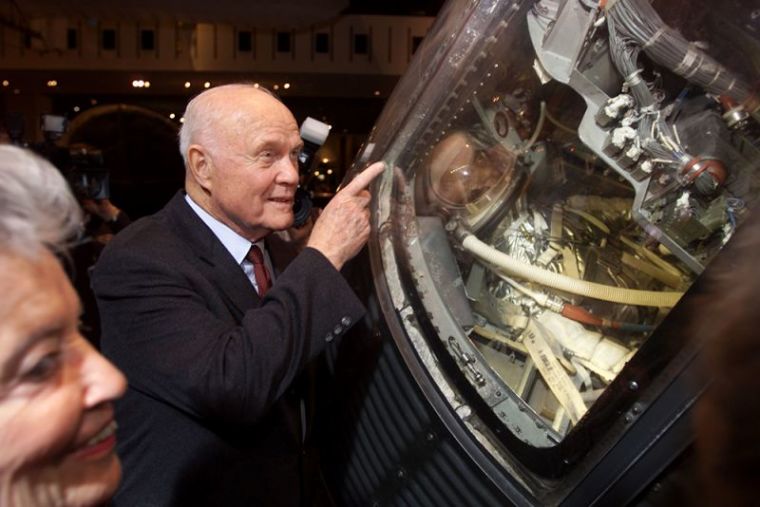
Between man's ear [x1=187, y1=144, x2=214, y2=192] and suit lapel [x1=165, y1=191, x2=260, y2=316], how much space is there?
0.05 m

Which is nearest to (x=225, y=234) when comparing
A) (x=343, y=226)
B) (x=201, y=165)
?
(x=201, y=165)

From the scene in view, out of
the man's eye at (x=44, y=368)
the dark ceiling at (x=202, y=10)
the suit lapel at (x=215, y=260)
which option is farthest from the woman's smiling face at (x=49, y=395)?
the dark ceiling at (x=202, y=10)

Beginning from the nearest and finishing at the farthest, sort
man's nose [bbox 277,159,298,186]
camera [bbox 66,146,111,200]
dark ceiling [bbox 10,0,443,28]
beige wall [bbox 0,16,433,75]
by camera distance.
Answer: man's nose [bbox 277,159,298,186], camera [bbox 66,146,111,200], dark ceiling [bbox 10,0,443,28], beige wall [bbox 0,16,433,75]

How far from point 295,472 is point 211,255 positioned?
0.38 m

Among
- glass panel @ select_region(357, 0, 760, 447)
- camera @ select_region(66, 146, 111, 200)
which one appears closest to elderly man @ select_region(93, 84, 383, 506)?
glass panel @ select_region(357, 0, 760, 447)

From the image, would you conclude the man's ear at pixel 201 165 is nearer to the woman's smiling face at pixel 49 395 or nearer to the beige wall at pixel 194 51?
the woman's smiling face at pixel 49 395

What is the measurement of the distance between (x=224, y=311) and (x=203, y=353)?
13 centimetres

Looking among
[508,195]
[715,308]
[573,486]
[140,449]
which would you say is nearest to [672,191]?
[508,195]

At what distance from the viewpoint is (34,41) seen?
6.29 meters

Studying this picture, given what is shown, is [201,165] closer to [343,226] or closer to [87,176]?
[343,226]

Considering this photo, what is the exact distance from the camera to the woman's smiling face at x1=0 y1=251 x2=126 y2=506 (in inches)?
19.2

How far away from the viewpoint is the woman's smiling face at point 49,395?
0.49 meters

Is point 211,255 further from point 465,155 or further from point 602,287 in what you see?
point 602,287

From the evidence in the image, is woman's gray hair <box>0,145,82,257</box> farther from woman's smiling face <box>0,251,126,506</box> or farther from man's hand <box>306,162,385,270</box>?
man's hand <box>306,162,385,270</box>
